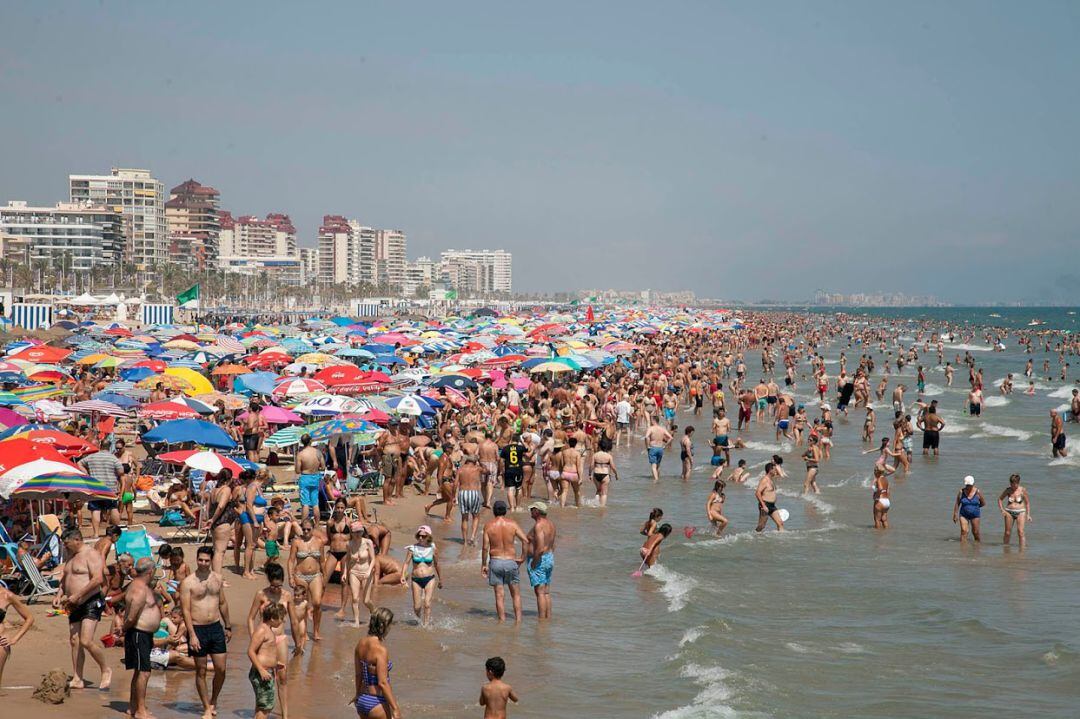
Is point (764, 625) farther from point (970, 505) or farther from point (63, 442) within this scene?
point (63, 442)

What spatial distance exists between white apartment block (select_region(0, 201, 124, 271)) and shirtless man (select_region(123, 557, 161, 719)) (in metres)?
119

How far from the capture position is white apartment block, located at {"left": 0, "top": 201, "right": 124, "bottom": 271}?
390 feet

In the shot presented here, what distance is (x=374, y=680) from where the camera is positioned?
632cm

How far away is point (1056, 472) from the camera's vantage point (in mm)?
22234

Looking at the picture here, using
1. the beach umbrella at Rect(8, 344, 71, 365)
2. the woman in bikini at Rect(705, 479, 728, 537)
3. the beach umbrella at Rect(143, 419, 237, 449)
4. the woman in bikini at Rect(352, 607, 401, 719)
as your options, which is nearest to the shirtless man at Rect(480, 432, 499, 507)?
the woman in bikini at Rect(705, 479, 728, 537)

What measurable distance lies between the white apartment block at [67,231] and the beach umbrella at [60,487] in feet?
378

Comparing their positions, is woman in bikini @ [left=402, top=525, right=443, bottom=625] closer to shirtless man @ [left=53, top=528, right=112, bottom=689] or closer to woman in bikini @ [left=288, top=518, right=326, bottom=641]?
woman in bikini @ [left=288, top=518, right=326, bottom=641]

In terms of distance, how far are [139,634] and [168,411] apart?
30.8 ft

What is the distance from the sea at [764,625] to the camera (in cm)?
853

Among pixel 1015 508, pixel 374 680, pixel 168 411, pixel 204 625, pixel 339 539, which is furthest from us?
pixel 168 411

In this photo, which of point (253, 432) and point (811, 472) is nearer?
point (253, 432)

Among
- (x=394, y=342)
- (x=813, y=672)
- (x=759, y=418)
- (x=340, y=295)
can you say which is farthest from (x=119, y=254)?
(x=813, y=672)

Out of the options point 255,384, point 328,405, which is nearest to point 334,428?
point 328,405

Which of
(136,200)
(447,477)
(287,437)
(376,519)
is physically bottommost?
(376,519)
